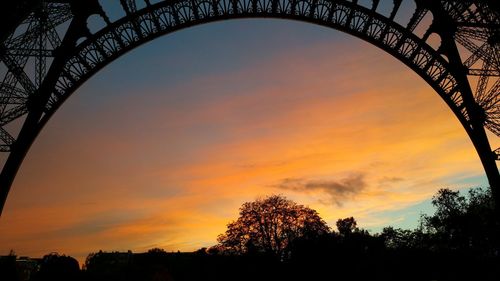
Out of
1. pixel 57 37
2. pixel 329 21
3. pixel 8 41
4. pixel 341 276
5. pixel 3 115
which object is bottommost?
pixel 341 276

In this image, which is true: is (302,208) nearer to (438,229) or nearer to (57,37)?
(438,229)

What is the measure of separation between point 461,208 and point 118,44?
191ft

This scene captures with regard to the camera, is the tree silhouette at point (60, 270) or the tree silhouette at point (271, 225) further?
the tree silhouette at point (271, 225)

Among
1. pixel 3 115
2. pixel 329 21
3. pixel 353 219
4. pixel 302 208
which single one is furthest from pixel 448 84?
pixel 353 219

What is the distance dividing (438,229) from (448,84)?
5155 centimetres

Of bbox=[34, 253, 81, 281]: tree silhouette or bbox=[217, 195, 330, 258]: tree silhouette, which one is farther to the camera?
bbox=[217, 195, 330, 258]: tree silhouette

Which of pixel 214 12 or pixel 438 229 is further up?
pixel 214 12

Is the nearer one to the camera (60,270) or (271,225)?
(60,270)

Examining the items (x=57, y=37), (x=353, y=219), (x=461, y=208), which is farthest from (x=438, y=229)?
(x=57, y=37)

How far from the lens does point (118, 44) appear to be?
22.4 meters

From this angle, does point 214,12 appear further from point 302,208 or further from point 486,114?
point 302,208

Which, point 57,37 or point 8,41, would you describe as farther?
point 57,37

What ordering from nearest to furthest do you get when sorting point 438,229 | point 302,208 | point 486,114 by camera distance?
1. point 486,114
2. point 302,208
3. point 438,229

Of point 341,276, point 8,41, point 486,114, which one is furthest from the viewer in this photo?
point 341,276
